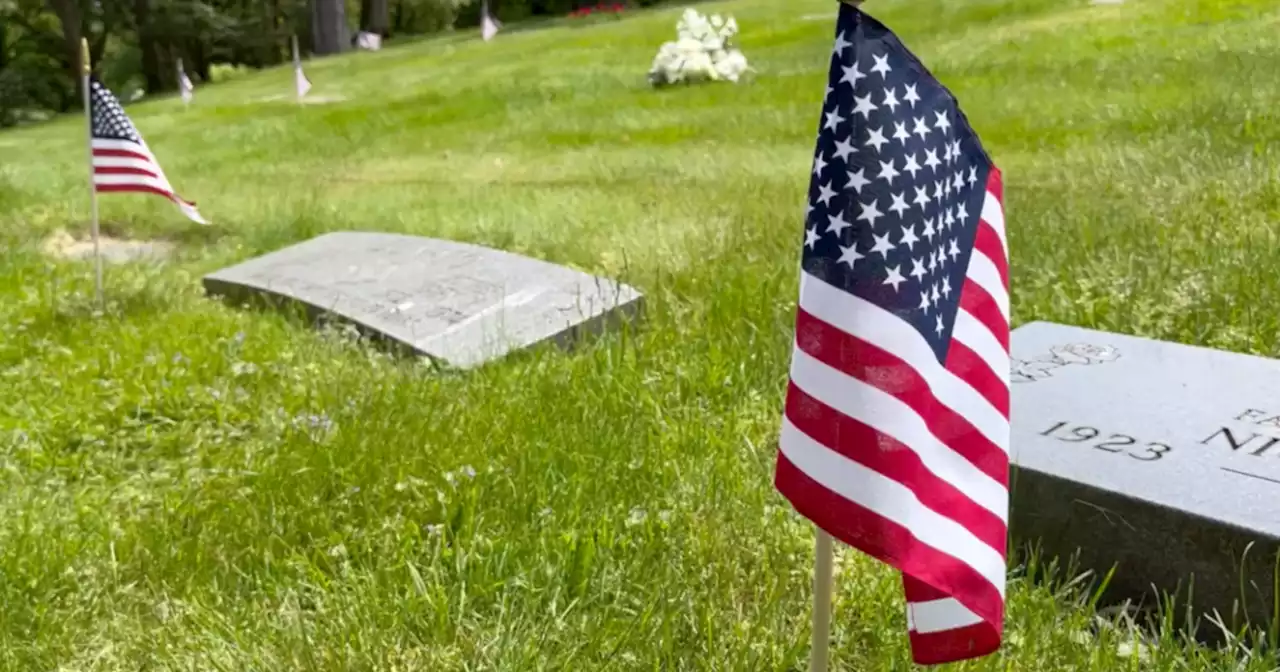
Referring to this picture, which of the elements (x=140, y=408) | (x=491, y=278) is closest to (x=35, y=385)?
(x=140, y=408)

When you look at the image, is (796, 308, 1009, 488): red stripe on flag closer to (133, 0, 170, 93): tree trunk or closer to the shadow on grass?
the shadow on grass

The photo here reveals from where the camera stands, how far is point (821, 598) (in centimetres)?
165

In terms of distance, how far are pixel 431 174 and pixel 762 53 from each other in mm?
7671

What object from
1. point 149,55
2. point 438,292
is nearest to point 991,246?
point 438,292

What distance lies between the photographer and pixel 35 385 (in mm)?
4223

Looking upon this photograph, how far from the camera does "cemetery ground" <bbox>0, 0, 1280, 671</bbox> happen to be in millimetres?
2400

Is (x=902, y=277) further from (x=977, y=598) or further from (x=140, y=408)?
(x=140, y=408)

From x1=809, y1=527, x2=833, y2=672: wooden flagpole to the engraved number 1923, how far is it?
1.18 metres

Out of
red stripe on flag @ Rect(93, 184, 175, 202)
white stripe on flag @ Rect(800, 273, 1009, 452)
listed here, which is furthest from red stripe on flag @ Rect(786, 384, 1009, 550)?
red stripe on flag @ Rect(93, 184, 175, 202)

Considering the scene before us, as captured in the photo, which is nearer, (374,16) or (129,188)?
(129,188)

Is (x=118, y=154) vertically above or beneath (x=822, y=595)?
above

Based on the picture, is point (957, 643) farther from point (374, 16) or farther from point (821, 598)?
point (374, 16)

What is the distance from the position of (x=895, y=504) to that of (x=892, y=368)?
7.3 inches

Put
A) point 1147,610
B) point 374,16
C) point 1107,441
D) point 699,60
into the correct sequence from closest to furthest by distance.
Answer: point 1147,610 → point 1107,441 → point 699,60 → point 374,16
